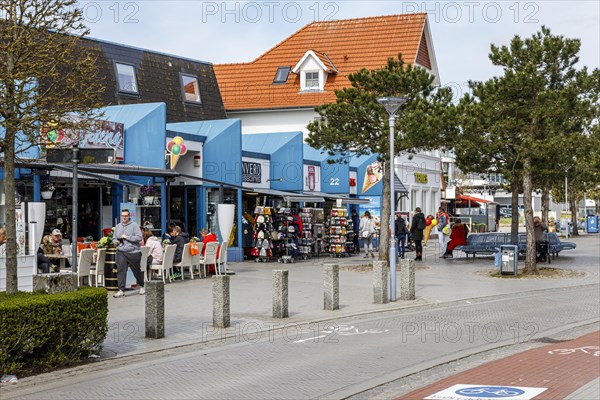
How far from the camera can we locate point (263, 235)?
28.6 meters

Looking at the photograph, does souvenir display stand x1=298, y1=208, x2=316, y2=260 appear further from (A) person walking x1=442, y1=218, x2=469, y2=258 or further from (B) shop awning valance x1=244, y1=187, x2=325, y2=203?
(A) person walking x1=442, y1=218, x2=469, y2=258

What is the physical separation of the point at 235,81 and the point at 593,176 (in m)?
20.8

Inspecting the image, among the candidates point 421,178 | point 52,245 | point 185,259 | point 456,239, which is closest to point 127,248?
point 52,245

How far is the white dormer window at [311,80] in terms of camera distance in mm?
47375

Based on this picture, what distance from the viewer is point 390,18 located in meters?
50.0

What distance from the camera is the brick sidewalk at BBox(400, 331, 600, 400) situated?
28.4 ft

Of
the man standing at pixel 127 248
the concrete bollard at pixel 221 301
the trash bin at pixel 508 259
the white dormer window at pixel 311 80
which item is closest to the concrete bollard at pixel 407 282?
the concrete bollard at pixel 221 301

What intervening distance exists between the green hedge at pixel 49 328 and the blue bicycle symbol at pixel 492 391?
4439 mm

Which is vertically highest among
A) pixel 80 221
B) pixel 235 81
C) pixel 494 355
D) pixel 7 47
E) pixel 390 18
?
A: pixel 390 18

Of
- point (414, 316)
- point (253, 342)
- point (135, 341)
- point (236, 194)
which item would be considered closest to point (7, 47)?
point (135, 341)

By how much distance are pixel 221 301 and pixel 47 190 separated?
9821 mm

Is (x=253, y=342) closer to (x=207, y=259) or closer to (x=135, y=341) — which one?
(x=135, y=341)

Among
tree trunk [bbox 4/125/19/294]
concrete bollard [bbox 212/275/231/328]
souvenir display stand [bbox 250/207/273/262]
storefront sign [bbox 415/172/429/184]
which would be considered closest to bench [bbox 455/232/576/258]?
souvenir display stand [bbox 250/207/273/262]

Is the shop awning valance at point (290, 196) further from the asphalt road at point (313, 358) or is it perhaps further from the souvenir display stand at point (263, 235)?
the asphalt road at point (313, 358)
